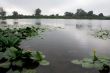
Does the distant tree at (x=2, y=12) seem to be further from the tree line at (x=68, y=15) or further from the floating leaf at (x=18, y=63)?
the floating leaf at (x=18, y=63)

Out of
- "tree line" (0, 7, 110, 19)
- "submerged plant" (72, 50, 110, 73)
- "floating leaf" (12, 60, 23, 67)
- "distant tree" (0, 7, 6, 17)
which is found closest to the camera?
"submerged plant" (72, 50, 110, 73)

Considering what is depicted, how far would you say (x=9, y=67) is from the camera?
4.51 metres

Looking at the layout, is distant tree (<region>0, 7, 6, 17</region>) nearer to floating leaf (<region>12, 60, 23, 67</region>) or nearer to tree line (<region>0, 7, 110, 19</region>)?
tree line (<region>0, 7, 110, 19</region>)

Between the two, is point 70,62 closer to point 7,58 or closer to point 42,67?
point 42,67

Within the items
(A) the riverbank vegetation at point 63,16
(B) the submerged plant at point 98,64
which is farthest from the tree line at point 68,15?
(B) the submerged plant at point 98,64

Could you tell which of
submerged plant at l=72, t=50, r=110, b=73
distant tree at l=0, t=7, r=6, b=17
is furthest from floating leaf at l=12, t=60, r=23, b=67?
distant tree at l=0, t=7, r=6, b=17

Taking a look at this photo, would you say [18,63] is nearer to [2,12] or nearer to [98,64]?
[98,64]

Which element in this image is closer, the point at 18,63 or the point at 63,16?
the point at 18,63

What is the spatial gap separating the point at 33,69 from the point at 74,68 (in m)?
1.02

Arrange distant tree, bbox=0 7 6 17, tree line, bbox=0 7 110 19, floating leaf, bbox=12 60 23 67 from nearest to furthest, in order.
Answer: floating leaf, bbox=12 60 23 67
tree line, bbox=0 7 110 19
distant tree, bbox=0 7 6 17

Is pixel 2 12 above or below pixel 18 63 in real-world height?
above

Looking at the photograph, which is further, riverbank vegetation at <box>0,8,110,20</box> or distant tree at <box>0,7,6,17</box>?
distant tree at <box>0,7,6,17</box>

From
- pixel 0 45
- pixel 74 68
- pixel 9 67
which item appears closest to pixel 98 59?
pixel 74 68

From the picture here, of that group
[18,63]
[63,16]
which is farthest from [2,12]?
[18,63]
